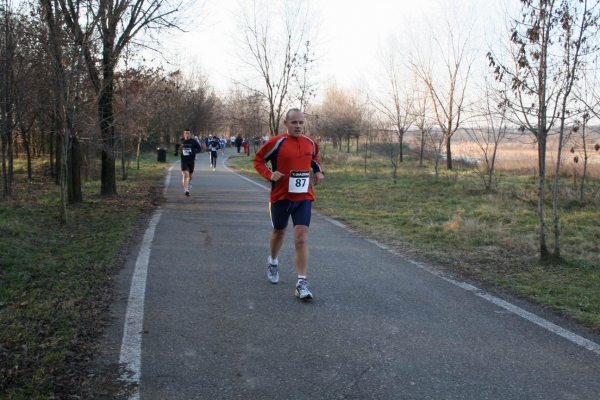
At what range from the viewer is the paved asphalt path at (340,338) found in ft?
11.2

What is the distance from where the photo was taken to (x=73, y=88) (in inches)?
372

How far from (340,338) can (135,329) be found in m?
1.66

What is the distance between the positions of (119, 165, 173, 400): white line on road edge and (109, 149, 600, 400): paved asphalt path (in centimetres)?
4

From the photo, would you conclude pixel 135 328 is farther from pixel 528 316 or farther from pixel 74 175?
pixel 74 175

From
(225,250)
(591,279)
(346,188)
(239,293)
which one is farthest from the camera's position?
(346,188)

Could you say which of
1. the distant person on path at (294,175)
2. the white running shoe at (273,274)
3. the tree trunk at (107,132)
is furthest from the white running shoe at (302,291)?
the tree trunk at (107,132)

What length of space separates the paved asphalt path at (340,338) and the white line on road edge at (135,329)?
45 millimetres

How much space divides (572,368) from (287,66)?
19263 mm

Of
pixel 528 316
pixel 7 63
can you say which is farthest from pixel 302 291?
pixel 7 63

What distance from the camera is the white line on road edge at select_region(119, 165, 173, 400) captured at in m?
3.50

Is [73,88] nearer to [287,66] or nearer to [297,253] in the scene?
[297,253]

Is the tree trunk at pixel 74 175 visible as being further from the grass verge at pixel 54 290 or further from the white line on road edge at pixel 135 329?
the white line on road edge at pixel 135 329

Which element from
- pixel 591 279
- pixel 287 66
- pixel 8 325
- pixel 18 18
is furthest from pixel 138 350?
pixel 287 66

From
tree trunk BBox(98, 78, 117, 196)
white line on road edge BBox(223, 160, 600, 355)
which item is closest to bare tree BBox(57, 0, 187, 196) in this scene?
tree trunk BBox(98, 78, 117, 196)
